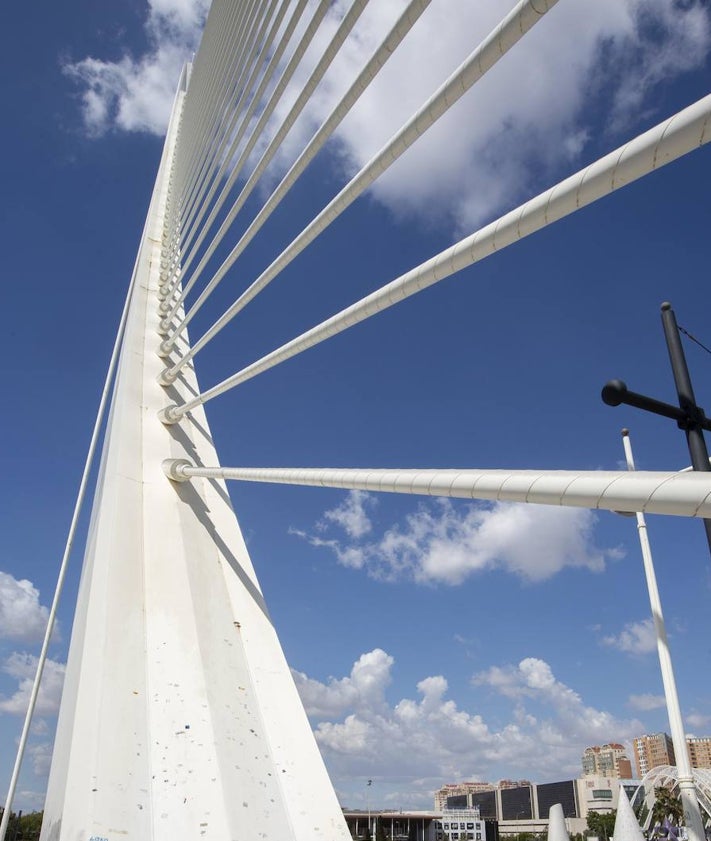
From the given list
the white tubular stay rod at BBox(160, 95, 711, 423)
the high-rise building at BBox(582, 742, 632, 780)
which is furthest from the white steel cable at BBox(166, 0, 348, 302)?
the high-rise building at BBox(582, 742, 632, 780)

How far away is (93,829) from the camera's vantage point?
3268 millimetres

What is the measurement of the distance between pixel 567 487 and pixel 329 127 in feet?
7.38

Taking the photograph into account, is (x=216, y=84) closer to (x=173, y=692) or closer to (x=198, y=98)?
(x=198, y=98)

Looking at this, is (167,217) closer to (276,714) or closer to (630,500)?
(276,714)

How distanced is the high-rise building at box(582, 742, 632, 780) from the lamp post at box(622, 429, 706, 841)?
86.6 meters

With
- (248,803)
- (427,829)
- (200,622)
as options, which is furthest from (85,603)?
(427,829)

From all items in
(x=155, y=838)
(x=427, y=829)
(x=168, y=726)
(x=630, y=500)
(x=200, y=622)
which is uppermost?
(x=200, y=622)

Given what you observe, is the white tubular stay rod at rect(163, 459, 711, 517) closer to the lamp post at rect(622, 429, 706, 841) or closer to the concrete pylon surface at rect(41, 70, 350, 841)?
the concrete pylon surface at rect(41, 70, 350, 841)

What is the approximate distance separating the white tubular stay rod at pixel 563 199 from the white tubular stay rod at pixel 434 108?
481 mm

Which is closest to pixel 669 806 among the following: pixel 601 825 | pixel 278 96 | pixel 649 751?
pixel 601 825

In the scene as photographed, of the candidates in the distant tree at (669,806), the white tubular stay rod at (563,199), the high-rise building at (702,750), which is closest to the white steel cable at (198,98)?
the white tubular stay rod at (563,199)

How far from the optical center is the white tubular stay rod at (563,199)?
1559 mm

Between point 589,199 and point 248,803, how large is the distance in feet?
11.5

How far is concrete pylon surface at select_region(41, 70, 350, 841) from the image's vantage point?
3574 mm
